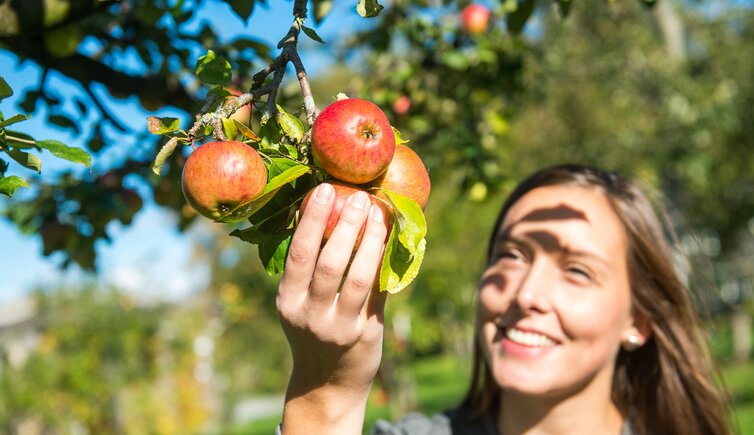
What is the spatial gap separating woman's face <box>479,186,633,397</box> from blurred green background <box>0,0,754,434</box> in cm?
51

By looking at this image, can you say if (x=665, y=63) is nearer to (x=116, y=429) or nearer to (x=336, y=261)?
(x=336, y=261)

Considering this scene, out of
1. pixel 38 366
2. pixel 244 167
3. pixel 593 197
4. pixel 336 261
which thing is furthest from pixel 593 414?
pixel 38 366

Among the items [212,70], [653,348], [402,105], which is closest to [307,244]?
[212,70]

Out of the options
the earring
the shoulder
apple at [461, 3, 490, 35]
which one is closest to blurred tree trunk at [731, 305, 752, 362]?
apple at [461, 3, 490, 35]

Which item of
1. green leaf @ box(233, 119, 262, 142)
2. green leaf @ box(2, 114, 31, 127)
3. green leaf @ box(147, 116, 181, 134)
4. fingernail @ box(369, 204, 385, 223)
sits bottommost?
green leaf @ box(2, 114, 31, 127)

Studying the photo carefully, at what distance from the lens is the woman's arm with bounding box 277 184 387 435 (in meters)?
0.92

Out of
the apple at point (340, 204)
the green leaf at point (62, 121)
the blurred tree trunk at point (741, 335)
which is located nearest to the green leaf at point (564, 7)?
the apple at point (340, 204)

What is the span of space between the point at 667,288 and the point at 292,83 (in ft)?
4.09

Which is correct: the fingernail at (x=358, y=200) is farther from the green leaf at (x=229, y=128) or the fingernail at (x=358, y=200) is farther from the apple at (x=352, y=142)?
the green leaf at (x=229, y=128)

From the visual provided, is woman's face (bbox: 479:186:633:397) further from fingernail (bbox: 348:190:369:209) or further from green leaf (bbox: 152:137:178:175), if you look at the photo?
green leaf (bbox: 152:137:178:175)

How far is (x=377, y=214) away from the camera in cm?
94

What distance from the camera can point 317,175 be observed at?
3.24 feet

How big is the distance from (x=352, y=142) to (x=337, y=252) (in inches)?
5.9

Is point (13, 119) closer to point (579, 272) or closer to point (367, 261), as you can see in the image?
point (367, 261)
